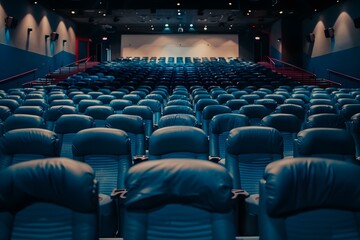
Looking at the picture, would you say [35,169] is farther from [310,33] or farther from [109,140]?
[310,33]

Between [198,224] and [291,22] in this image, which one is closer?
[198,224]

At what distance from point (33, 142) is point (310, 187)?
2.95 metres

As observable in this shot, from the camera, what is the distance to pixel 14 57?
2020 cm

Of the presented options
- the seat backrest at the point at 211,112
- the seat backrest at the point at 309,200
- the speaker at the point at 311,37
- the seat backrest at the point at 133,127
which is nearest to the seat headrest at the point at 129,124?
the seat backrest at the point at 133,127

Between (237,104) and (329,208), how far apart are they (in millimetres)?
6508

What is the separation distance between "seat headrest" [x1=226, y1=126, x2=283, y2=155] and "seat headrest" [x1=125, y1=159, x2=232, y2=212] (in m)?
2.02

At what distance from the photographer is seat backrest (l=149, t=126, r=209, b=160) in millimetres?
4270

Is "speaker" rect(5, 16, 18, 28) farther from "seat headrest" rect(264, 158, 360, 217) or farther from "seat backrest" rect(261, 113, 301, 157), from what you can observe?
"seat headrest" rect(264, 158, 360, 217)

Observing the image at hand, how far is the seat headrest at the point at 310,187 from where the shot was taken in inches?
97.8

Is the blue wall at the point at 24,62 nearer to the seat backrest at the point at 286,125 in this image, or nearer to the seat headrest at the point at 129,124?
the seat headrest at the point at 129,124

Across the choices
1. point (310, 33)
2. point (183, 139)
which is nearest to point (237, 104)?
point (183, 139)

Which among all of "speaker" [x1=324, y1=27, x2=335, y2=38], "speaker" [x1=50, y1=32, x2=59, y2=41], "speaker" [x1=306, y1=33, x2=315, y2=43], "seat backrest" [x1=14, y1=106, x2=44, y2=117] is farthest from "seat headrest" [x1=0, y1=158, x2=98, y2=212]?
"speaker" [x1=306, y1=33, x2=315, y2=43]

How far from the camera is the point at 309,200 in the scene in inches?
99.7

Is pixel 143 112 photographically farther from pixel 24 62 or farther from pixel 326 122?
pixel 24 62
